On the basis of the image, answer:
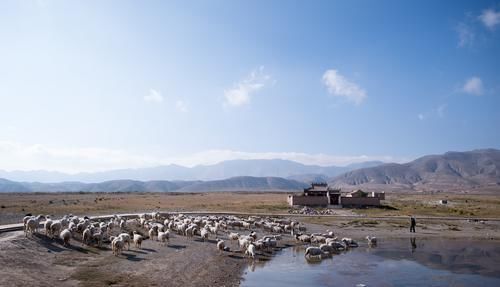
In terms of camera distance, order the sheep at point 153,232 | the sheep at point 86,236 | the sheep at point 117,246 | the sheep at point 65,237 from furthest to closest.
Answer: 1. the sheep at point 153,232
2. the sheep at point 86,236
3. the sheep at point 65,237
4. the sheep at point 117,246

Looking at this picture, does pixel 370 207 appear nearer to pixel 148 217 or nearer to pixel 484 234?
pixel 484 234

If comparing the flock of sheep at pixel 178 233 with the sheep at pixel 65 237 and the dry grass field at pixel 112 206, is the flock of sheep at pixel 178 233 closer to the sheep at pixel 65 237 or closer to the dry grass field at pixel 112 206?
the sheep at pixel 65 237

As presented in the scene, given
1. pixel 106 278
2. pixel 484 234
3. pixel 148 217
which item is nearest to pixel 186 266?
pixel 106 278

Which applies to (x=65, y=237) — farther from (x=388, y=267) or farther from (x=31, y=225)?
(x=388, y=267)

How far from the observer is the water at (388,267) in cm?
2159

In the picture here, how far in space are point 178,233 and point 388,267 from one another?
16449 millimetres

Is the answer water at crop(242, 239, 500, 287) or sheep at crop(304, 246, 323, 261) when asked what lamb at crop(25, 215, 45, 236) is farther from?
sheep at crop(304, 246, 323, 261)

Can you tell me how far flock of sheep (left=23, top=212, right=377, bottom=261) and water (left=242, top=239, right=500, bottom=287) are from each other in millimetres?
1145

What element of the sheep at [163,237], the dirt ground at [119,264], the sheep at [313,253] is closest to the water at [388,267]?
the sheep at [313,253]

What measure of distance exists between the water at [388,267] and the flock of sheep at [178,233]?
1145 millimetres

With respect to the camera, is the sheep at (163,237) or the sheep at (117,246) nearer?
the sheep at (117,246)

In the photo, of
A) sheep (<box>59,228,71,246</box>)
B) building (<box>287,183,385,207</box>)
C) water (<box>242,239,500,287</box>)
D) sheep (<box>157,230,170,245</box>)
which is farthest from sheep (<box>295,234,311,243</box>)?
building (<box>287,183,385,207</box>)

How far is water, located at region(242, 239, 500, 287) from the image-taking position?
21594 millimetres

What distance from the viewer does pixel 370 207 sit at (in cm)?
6969
